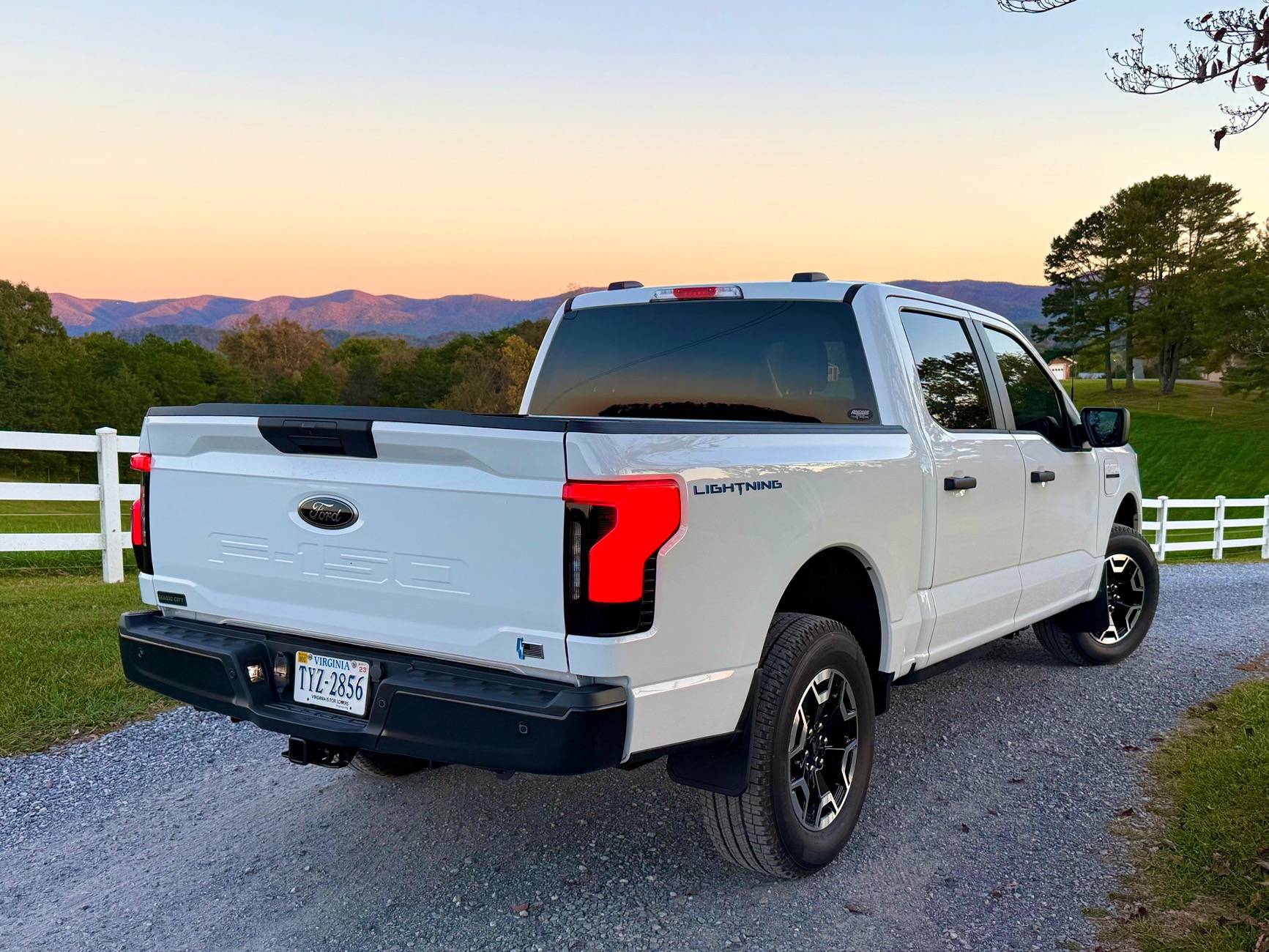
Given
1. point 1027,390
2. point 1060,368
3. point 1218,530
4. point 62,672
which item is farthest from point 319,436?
point 1218,530

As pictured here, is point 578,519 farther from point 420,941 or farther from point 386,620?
point 420,941

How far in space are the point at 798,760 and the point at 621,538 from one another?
1328 mm

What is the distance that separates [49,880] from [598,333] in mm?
3089

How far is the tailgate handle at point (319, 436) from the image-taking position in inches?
117

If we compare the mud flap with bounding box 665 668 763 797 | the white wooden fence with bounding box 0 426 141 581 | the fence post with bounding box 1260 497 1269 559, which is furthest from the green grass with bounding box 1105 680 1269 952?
the fence post with bounding box 1260 497 1269 559

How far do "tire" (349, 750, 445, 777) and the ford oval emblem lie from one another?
1.62 m

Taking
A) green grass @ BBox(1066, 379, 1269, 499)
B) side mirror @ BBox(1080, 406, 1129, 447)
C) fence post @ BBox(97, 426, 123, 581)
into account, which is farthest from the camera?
green grass @ BBox(1066, 379, 1269, 499)

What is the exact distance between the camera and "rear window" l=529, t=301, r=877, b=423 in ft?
14.1

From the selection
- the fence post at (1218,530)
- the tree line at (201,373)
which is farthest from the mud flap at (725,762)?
the tree line at (201,373)

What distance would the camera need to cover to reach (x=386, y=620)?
3.02 m

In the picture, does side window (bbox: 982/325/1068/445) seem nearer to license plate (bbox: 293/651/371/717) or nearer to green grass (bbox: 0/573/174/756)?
license plate (bbox: 293/651/371/717)

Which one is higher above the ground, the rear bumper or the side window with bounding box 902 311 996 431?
the side window with bounding box 902 311 996 431

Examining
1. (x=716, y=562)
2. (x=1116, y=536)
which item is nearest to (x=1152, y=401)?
(x=1116, y=536)

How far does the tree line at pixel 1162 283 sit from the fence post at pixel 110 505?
62.4m
